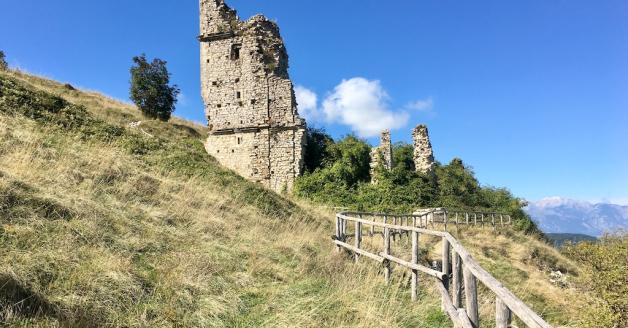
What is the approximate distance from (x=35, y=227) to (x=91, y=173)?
3755 millimetres

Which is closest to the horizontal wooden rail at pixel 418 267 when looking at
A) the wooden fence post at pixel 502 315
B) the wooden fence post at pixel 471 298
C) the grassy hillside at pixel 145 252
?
the grassy hillside at pixel 145 252

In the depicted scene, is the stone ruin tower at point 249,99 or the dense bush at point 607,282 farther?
the stone ruin tower at point 249,99

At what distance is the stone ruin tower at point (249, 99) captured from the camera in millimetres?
23203

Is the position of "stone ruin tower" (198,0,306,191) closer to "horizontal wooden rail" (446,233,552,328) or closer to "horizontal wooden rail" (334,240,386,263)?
"horizontal wooden rail" (334,240,386,263)

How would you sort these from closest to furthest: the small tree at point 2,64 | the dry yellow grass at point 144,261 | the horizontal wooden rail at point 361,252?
the dry yellow grass at point 144,261, the horizontal wooden rail at point 361,252, the small tree at point 2,64

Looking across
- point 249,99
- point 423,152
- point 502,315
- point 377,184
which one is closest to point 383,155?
point 377,184

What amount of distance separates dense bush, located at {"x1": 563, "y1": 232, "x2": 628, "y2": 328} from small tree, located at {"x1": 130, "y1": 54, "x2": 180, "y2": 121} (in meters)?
27.4

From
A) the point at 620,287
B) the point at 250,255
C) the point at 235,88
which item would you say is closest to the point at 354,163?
the point at 235,88

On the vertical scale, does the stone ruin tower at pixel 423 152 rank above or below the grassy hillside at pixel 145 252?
above

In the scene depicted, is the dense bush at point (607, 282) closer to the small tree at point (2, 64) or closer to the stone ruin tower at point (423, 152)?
the stone ruin tower at point (423, 152)

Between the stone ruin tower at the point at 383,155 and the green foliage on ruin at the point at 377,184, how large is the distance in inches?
13.4

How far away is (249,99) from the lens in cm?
2333

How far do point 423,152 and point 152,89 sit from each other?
19285mm

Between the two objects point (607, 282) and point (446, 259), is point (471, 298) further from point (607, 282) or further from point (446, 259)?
point (607, 282)
